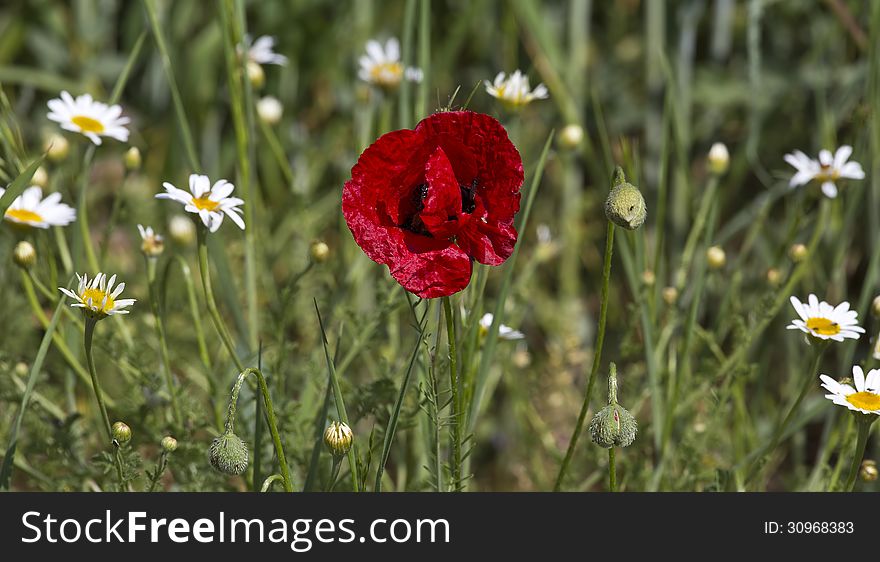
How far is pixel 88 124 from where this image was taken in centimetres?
116

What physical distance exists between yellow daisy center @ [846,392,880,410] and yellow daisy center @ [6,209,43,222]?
2.67 ft

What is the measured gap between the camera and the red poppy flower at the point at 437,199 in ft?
2.78

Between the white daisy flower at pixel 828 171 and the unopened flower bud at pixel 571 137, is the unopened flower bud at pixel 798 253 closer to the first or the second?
the white daisy flower at pixel 828 171

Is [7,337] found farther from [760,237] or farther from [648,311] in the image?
[760,237]

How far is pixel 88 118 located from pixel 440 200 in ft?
1.68

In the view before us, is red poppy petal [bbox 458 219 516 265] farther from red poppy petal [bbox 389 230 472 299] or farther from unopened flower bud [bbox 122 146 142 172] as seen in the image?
unopened flower bud [bbox 122 146 142 172]

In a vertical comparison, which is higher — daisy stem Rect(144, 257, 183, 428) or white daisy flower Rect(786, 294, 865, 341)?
daisy stem Rect(144, 257, 183, 428)

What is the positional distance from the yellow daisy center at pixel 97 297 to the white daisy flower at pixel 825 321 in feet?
1.99

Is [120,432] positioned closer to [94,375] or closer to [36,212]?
[94,375]

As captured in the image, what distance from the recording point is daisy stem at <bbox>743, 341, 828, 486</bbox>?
3.19ft

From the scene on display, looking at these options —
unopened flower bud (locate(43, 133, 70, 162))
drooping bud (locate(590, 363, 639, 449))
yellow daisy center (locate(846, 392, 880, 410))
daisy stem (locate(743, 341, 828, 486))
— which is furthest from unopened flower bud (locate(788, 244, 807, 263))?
unopened flower bud (locate(43, 133, 70, 162))

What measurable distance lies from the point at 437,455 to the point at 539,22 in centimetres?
100

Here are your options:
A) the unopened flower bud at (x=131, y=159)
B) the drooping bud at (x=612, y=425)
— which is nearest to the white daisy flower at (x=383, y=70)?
the unopened flower bud at (x=131, y=159)

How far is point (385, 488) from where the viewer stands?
1.24 meters
